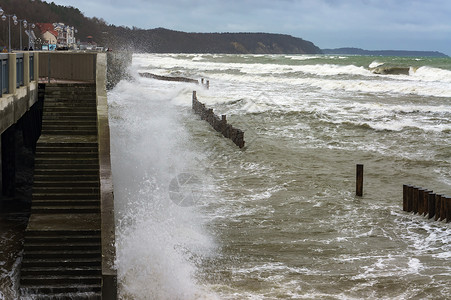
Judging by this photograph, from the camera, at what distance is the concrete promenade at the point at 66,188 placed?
30.3ft

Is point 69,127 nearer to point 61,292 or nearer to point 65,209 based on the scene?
point 65,209

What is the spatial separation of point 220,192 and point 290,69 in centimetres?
7944

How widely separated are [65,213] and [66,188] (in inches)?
26.6

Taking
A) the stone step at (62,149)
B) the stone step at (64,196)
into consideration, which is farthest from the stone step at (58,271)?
the stone step at (62,149)

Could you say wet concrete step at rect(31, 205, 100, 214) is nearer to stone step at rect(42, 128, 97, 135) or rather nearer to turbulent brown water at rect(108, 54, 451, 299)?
turbulent brown water at rect(108, 54, 451, 299)

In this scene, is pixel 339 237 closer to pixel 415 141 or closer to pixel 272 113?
pixel 415 141

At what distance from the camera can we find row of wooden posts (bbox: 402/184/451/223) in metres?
13.3

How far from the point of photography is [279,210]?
14.5 meters

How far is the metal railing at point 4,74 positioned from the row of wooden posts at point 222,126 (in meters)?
12.3

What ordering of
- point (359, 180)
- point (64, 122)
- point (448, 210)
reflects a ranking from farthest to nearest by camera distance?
point (359, 180) → point (64, 122) → point (448, 210)

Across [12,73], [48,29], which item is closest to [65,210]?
[12,73]

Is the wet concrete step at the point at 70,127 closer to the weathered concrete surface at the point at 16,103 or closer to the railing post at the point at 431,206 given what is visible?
the weathered concrete surface at the point at 16,103

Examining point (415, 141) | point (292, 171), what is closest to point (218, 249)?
point (292, 171)

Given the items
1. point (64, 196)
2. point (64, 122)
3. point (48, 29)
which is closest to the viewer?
point (64, 196)
